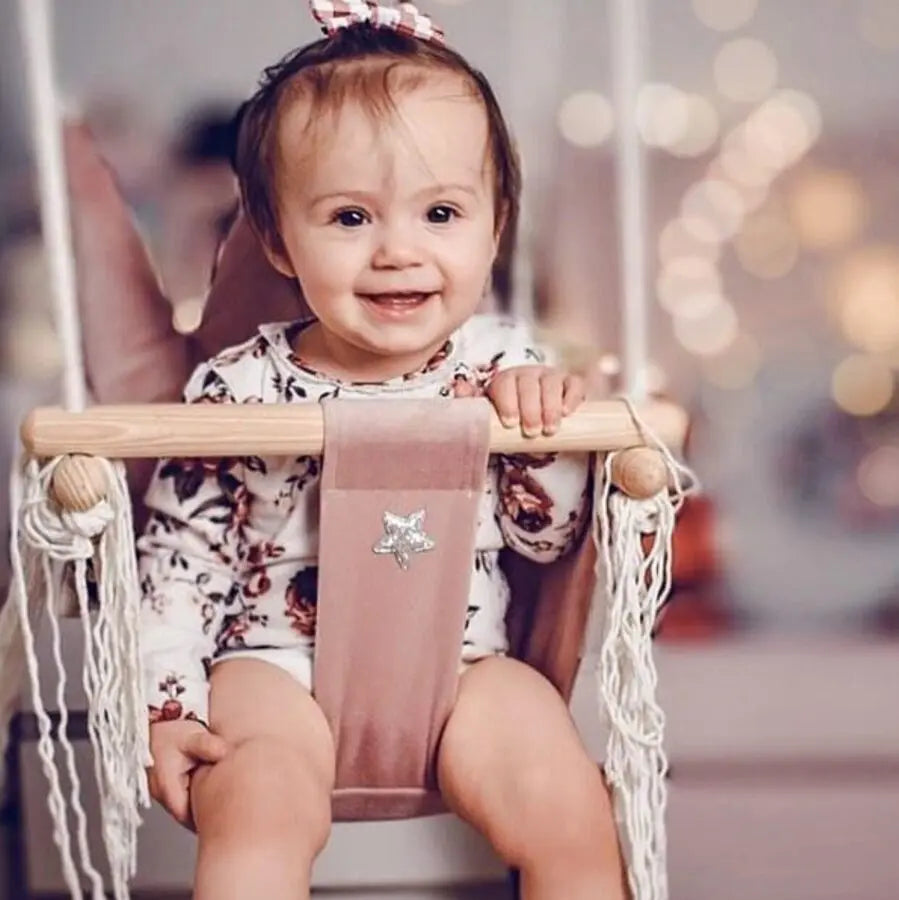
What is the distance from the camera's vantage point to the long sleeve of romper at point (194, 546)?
39.5 inches

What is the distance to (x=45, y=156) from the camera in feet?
3.11

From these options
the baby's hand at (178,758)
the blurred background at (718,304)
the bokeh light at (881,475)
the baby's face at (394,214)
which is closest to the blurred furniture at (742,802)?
the blurred background at (718,304)

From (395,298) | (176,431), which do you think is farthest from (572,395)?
(176,431)

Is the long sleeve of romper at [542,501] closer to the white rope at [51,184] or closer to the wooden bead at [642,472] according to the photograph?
the wooden bead at [642,472]

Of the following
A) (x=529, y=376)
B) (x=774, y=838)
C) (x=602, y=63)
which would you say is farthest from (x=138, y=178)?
(x=774, y=838)

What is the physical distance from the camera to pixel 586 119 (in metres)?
1.63

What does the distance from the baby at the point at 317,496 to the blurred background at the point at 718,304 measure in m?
0.32

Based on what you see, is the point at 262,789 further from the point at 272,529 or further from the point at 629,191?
the point at 629,191

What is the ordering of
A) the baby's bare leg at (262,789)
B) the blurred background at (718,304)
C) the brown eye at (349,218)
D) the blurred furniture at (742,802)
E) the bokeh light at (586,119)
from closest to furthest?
the baby's bare leg at (262,789) → the brown eye at (349,218) → the blurred furniture at (742,802) → the blurred background at (718,304) → the bokeh light at (586,119)

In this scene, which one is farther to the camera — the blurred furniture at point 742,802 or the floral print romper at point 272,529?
the blurred furniture at point 742,802

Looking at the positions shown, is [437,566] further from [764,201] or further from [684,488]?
[764,201]

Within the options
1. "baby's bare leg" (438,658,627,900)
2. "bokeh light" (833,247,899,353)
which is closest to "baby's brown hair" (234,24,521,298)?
"baby's bare leg" (438,658,627,900)

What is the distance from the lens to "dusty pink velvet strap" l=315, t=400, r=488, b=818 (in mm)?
903

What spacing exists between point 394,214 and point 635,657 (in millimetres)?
320
